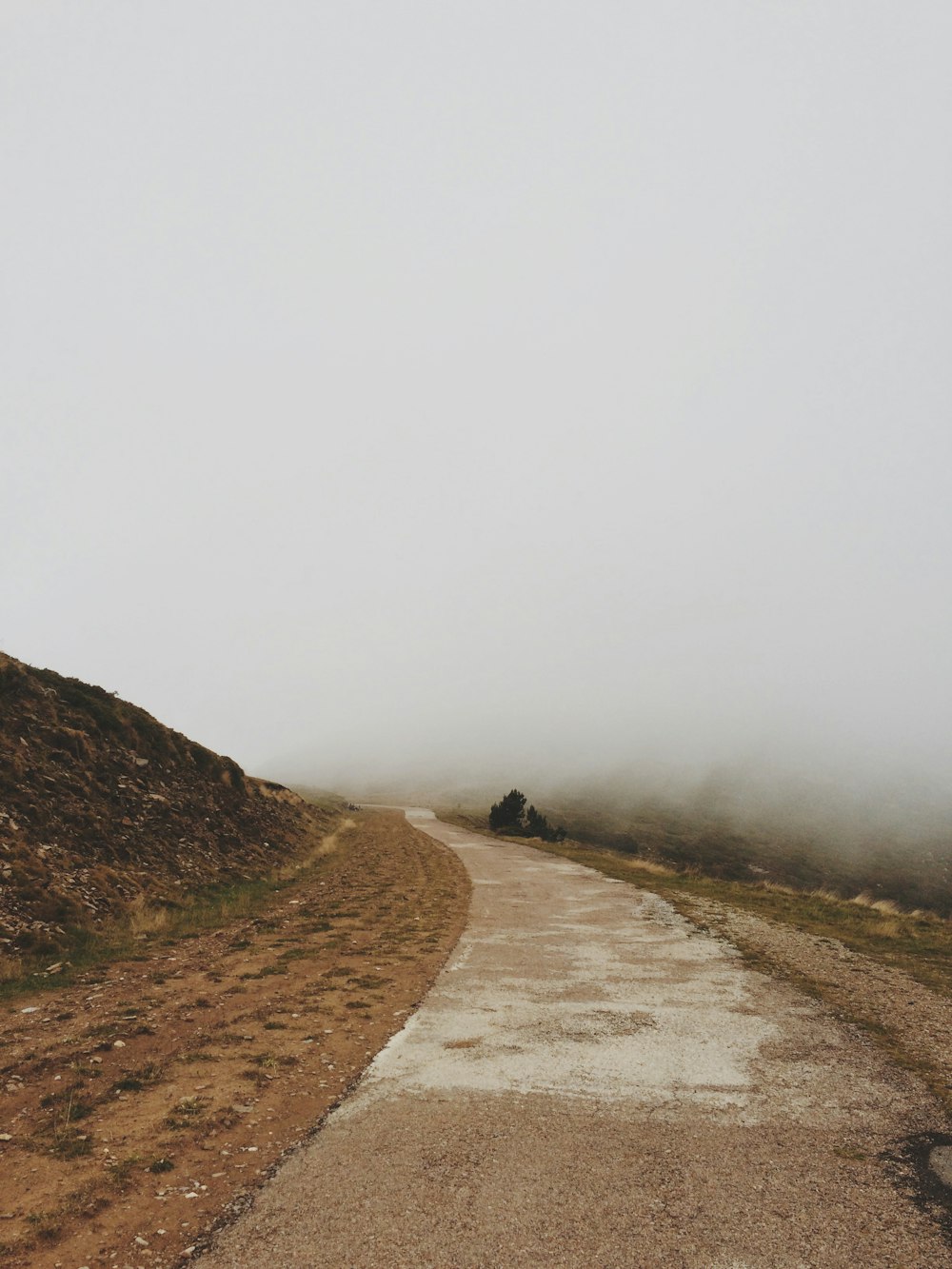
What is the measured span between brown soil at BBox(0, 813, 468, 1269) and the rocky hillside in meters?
2.54

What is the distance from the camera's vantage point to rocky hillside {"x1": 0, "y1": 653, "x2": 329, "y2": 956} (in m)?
13.5

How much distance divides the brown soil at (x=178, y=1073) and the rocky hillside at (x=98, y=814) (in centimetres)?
254

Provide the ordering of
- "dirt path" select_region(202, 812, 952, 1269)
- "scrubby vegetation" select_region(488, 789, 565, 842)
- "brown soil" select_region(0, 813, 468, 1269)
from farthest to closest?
1. "scrubby vegetation" select_region(488, 789, 565, 842)
2. "brown soil" select_region(0, 813, 468, 1269)
3. "dirt path" select_region(202, 812, 952, 1269)

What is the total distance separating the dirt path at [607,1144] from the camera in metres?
4.54

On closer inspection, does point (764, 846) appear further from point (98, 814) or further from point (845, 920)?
point (98, 814)

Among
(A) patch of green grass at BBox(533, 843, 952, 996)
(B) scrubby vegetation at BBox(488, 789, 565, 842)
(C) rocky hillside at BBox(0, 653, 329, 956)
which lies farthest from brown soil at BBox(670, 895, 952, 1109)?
(B) scrubby vegetation at BBox(488, 789, 565, 842)

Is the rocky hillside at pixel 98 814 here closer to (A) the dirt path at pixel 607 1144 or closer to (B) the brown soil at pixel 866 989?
(A) the dirt path at pixel 607 1144

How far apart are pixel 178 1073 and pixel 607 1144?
5.26m

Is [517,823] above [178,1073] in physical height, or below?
below

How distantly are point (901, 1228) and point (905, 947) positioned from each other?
13142mm

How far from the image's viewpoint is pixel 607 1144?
584 cm

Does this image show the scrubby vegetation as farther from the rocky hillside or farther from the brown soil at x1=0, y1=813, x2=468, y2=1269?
the brown soil at x1=0, y1=813, x2=468, y2=1269

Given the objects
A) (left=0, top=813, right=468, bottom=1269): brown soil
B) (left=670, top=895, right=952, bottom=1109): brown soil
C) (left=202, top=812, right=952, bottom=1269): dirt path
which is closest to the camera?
(left=202, top=812, right=952, bottom=1269): dirt path

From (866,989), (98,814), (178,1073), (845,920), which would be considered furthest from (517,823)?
(178,1073)
